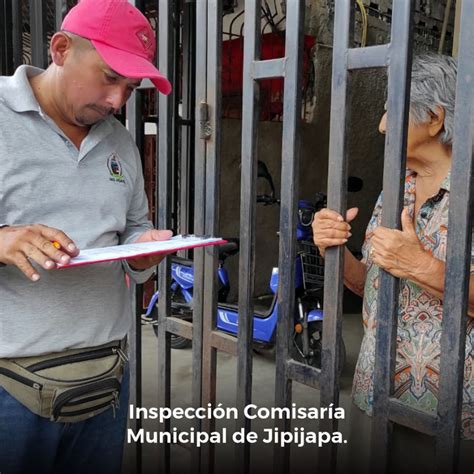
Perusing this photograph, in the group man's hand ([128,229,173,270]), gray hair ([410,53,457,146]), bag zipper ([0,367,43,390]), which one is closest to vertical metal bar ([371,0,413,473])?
gray hair ([410,53,457,146])

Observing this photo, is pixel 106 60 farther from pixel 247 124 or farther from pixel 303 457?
pixel 303 457

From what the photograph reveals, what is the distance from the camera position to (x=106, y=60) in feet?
4.36

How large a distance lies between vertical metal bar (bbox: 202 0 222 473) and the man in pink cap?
0.76ft

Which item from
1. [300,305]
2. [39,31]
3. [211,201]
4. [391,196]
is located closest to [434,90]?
[391,196]

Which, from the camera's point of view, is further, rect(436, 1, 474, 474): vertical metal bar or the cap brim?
the cap brim

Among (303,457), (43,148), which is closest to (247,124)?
(43,148)

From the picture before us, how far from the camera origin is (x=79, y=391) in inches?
56.1

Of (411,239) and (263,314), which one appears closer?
(411,239)

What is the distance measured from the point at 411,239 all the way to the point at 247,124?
567 millimetres

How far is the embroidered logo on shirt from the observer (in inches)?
59.2

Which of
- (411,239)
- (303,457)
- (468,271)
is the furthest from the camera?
(303,457)

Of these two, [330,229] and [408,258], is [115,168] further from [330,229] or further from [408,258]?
[408,258]

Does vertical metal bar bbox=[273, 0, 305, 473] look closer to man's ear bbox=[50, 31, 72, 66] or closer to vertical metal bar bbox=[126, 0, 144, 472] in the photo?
man's ear bbox=[50, 31, 72, 66]

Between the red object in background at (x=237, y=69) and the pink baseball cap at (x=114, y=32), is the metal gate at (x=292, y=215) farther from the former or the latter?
the red object in background at (x=237, y=69)
